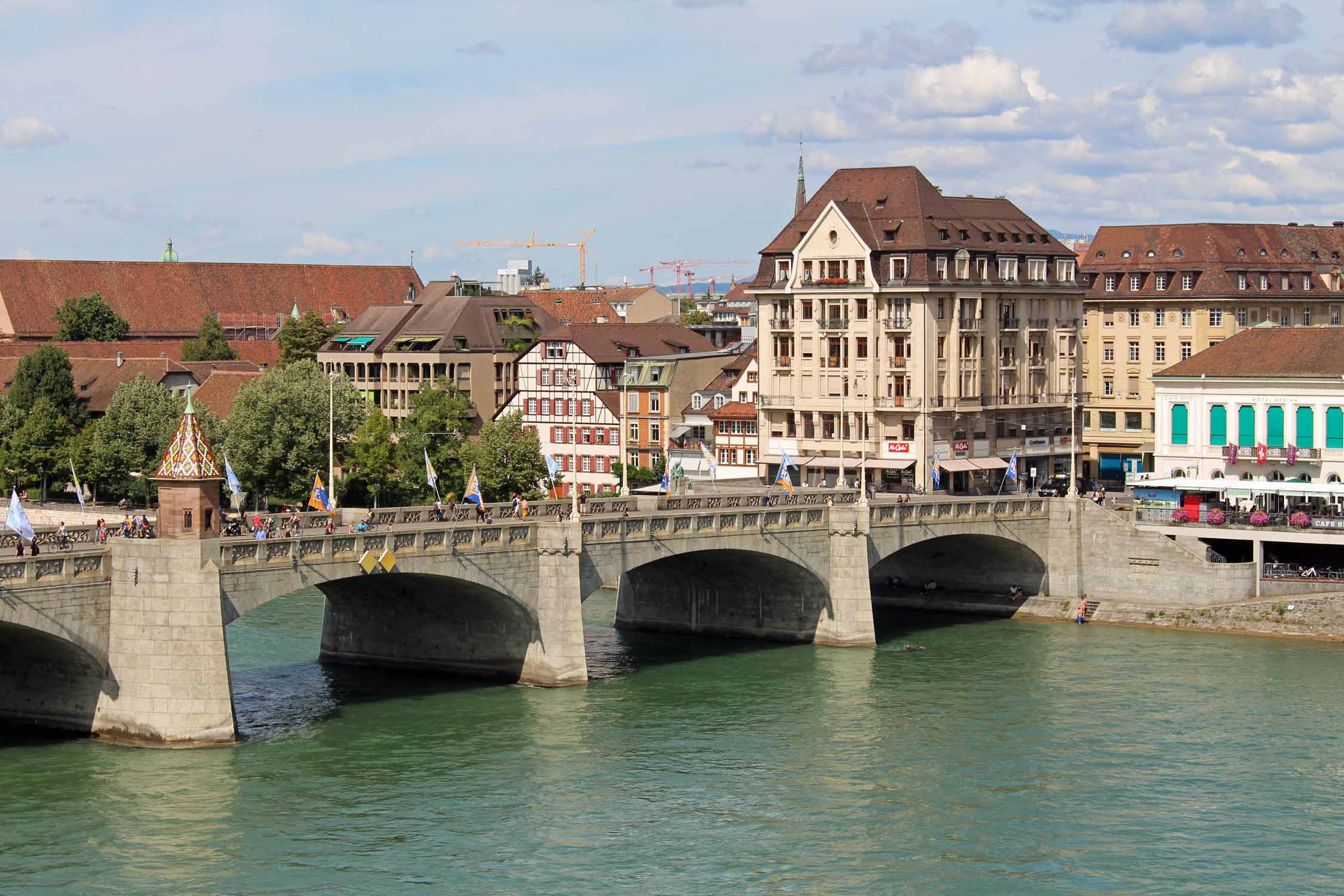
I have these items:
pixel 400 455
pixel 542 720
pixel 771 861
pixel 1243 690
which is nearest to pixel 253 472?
pixel 400 455

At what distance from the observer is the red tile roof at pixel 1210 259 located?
133 metres

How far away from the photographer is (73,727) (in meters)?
67.9

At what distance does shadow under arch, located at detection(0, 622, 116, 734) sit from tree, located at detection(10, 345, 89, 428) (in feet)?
257

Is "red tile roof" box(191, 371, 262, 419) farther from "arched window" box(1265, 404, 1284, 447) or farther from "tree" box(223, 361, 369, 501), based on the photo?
"arched window" box(1265, 404, 1284, 447)

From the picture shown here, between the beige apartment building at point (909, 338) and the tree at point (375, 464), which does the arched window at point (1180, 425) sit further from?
the tree at point (375, 464)

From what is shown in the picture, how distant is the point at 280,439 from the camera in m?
125

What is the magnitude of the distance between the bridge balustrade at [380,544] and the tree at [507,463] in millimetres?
48042

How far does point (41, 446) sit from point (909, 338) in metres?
57.7

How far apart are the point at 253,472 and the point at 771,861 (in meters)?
73.8

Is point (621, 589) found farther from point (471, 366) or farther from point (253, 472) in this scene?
point (471, 366)

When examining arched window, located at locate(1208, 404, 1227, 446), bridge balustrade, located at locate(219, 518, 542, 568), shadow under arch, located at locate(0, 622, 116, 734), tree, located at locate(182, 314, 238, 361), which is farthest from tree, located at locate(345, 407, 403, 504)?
shadow under arch, located at locate(0, 622, 116, 734)

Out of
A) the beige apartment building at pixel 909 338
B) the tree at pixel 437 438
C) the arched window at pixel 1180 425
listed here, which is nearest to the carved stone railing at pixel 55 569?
the beige apartment building at pixel 909 338

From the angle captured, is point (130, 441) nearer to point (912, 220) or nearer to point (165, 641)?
point (912, 220)

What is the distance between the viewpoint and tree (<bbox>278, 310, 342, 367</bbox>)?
558 ft
